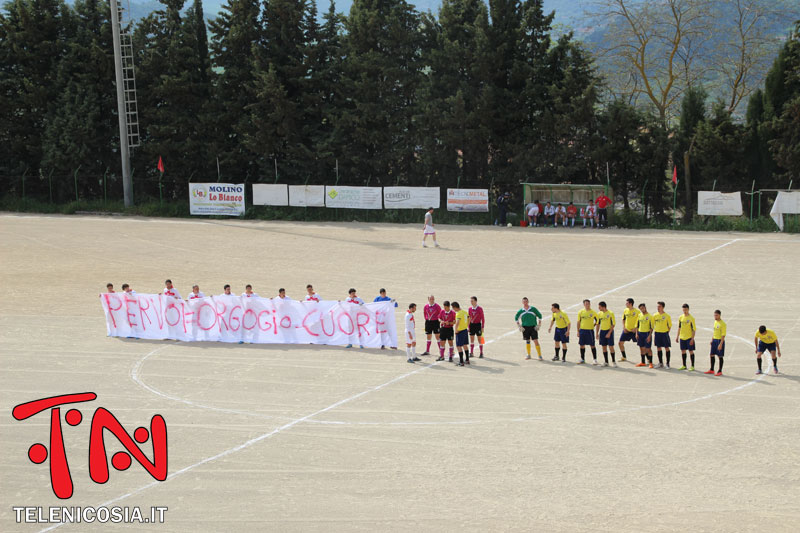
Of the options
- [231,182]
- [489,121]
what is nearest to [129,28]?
[231,182]

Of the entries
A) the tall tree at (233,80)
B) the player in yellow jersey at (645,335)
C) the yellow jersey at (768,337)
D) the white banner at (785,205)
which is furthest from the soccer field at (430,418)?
the tall tree at (233,80)

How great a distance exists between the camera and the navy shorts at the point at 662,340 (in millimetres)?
17469

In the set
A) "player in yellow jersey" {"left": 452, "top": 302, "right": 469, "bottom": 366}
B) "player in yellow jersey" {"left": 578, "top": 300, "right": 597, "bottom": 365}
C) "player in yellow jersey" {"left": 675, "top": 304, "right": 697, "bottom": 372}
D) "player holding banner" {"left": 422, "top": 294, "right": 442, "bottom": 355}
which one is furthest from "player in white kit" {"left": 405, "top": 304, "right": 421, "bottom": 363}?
"player in yellow jersey" {"left": 675, "top": 304, "right": 697, "bottom": 372}

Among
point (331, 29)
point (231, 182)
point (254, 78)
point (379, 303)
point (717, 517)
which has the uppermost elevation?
point (331, 29)

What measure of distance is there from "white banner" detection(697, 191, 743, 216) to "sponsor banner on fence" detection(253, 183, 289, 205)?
939 inches

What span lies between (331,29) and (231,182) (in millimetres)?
12086

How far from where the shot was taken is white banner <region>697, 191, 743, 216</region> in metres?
39.3

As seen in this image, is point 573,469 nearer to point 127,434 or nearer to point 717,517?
point 717,517

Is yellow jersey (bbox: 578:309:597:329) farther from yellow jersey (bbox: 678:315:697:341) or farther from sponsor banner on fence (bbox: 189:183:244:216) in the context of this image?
sponsor banner on fence (bbox: 189:183:244:216)

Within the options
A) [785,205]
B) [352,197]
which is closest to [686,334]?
[785,205]

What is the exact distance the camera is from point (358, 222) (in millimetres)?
44344

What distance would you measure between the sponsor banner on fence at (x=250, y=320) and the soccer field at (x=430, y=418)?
1.47 feet

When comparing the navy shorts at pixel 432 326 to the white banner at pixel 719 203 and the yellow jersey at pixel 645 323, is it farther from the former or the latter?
Result: the white banner at pixel 719 203

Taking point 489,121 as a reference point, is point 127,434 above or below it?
below
